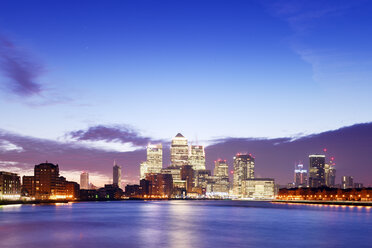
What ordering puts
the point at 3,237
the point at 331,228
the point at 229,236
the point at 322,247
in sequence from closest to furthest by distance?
the point at 322,247, the point at 3,237, the point at 229,236, the point at 331,228

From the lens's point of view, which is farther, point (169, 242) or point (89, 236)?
point (89, 236)

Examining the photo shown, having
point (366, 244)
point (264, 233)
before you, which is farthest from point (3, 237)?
point (366, 244)

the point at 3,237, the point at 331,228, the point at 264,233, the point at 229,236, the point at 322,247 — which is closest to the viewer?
the point at 322,247

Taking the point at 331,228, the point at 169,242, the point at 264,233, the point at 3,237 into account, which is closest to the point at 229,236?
the point at 264,233

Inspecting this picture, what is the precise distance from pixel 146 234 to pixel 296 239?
25.5 m

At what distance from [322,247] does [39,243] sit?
40.3m

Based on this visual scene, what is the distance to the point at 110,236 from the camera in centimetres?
7512

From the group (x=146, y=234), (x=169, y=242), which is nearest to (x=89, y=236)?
(x=146, y=234)

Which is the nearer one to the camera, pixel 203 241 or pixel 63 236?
pixel 203 241

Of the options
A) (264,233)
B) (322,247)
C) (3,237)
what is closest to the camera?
(322,247)

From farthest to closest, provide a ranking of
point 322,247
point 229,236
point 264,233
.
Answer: point 264,233, point 229,236, point 322,247

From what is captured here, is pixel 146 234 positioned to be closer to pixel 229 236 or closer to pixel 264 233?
pixel 229 236

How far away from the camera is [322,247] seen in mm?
64688

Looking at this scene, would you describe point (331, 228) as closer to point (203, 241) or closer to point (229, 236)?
point (229, 236)
